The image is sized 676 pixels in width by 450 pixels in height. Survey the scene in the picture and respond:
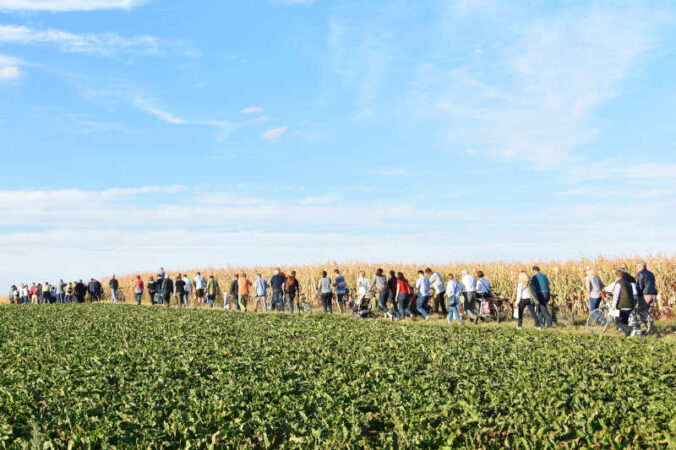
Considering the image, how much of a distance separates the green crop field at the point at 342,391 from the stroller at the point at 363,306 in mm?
8362

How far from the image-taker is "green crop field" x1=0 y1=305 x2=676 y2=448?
8883 millimetres

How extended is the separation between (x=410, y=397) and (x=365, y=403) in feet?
3.03

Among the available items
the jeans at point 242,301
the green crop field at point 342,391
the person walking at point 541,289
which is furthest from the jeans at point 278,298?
the person walking at point 541,289

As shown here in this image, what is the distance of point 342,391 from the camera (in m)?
10.9

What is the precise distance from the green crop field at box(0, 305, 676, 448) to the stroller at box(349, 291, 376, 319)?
8.36 meters

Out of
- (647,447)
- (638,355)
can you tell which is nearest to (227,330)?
(638,355)

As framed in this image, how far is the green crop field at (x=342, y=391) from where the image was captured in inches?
350

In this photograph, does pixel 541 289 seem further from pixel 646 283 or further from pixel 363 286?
pixel 363 286

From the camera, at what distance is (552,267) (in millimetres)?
34156

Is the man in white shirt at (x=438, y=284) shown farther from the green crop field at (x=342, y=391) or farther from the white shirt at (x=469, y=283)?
the green crop field at (x=342, y=391)

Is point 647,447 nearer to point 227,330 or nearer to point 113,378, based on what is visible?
point 113,378

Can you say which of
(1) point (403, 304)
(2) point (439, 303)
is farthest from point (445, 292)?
(1) point (403, 304)

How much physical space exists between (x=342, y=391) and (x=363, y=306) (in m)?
17.4

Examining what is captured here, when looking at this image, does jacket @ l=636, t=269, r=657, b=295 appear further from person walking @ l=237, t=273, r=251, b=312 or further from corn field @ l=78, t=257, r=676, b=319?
person walking @ l=237, t=273, r=251, b=312
